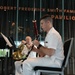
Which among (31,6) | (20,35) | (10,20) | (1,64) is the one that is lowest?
(1,64)

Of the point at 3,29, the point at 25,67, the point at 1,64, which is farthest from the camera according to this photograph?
the point at 3,29

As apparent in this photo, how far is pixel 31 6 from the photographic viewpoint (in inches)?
276

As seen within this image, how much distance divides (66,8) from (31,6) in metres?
1.26

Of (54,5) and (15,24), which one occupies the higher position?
(54,5)

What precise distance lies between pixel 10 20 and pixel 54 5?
1.65 meters

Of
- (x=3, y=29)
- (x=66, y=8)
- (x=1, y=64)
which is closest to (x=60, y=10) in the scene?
(x=66, y=8)

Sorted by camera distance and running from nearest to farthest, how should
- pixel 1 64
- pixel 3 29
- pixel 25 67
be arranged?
pixel 25 67
pixel 1 64
pixel 3 29

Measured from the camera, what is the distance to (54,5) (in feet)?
23.3

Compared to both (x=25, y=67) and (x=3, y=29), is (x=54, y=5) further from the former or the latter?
(x=25, y=67)

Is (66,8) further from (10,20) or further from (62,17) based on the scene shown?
(10,20)

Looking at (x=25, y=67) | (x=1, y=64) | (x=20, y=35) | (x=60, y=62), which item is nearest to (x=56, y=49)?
(x=60, y=62)

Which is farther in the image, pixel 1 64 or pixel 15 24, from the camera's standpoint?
pixel 15 24

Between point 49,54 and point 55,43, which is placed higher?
point 55,43

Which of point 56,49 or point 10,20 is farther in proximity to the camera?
point 10,20
